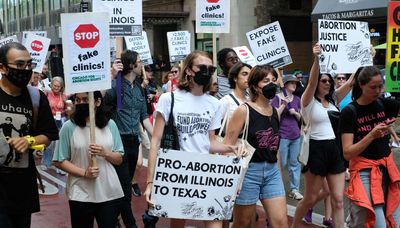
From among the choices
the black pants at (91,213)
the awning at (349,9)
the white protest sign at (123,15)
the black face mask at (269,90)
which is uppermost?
the awning at (349,9)

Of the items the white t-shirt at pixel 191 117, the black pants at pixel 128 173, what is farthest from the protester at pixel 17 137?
the black pants at pixel 128 173

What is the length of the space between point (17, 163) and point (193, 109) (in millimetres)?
1430

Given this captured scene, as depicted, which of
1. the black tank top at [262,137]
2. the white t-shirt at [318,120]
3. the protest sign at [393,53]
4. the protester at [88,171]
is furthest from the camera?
the white t-shirt at [318,120]

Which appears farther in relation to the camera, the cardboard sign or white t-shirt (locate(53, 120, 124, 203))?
the cardboard sign

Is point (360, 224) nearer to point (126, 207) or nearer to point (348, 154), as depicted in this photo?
point (348, 154)

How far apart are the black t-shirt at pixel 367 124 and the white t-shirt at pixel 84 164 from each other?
193 centimetres

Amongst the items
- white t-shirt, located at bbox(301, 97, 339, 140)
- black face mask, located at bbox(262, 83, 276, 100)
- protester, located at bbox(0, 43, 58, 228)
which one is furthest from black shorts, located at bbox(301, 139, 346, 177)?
protester, located at bbox(0, 43, 58, 228)

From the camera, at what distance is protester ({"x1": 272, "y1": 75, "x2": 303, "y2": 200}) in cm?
855

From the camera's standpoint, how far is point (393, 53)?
570 centimetres

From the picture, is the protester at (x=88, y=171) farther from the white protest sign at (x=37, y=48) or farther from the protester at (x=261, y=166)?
the white protest sign at (x=37, y=48)

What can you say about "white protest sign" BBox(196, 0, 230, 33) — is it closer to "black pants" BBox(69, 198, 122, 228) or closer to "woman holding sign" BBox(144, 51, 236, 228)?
"woman holding sign" BBox(144, 51, 236, 228)

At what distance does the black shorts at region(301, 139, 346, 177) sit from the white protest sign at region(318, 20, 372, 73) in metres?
0.80

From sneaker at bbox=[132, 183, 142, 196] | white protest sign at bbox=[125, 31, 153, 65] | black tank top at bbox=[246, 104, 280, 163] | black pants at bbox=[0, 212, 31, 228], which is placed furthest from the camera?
white protest sign at bbox=[125, 31, 153, 65]

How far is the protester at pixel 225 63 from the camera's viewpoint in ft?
22.3
